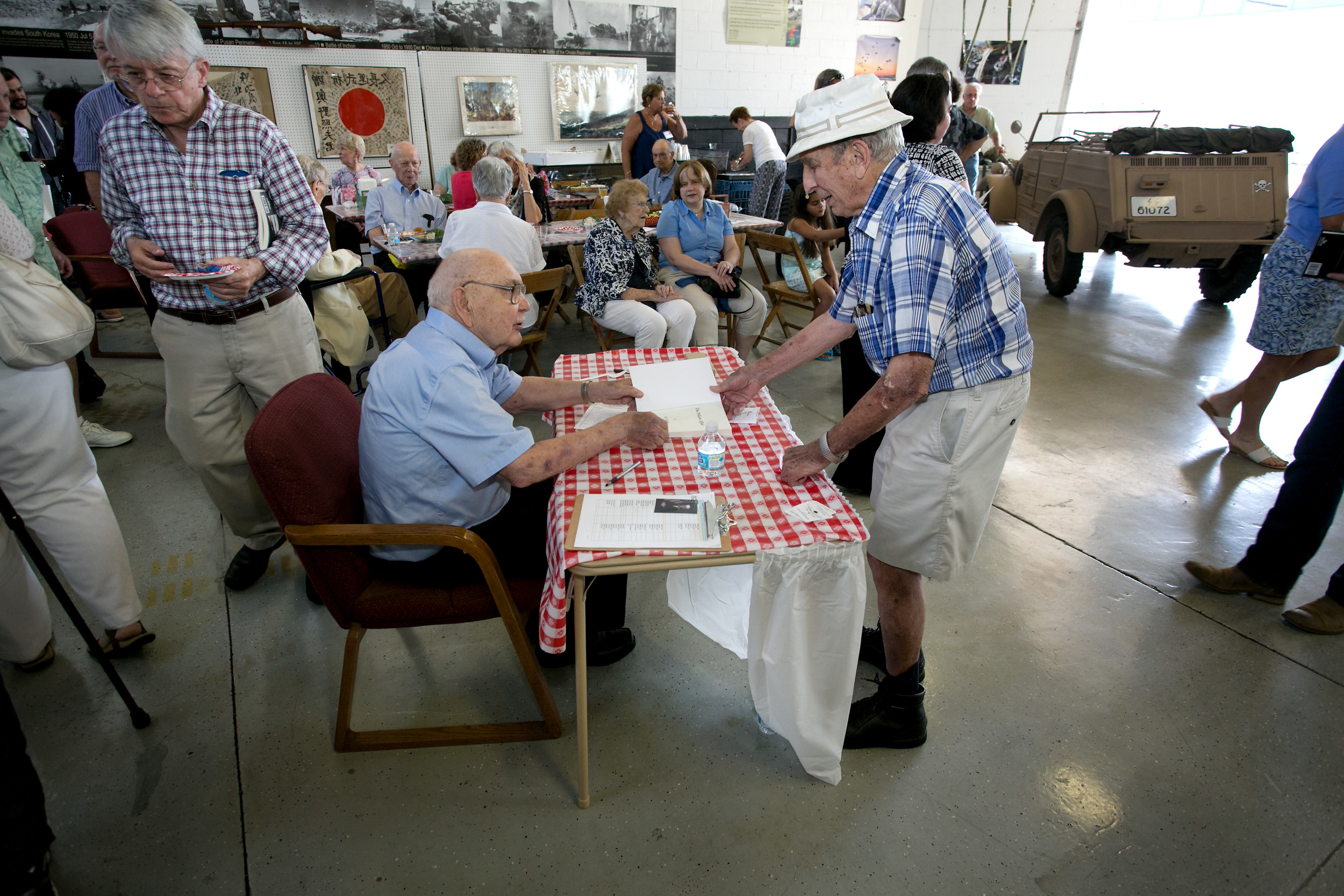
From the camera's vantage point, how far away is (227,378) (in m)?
2.38

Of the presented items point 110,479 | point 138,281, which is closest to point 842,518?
point 110,479

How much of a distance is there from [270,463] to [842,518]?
1307mm

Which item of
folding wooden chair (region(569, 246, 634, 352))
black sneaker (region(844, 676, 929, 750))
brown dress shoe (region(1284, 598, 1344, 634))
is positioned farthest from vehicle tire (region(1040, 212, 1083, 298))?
black sneaker (region(844, 676, 929, 750))

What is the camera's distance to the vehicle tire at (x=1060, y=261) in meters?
6.14

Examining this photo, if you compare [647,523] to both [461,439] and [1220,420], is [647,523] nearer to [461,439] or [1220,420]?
[461,439]

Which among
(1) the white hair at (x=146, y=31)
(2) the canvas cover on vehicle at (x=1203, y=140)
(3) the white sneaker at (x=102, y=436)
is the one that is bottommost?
(3) the white sneaker at (x=102, y=436)

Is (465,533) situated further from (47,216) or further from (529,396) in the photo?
(47,216)

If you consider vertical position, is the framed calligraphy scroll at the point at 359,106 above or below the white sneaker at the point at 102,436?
above

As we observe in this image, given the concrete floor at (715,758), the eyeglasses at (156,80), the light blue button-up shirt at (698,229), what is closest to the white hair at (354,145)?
the light blue button-up shirt at (698,229)

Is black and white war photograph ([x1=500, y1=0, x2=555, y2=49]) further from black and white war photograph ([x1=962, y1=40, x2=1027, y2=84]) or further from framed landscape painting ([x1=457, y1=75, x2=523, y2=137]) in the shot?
black and white war photograph ([x1=962, y1=40, x2=1027, y2=84])

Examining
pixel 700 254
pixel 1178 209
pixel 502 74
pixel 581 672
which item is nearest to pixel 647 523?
pixel 581 672

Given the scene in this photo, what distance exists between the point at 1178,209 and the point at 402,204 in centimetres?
600

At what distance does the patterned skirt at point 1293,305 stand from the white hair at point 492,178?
3812mm

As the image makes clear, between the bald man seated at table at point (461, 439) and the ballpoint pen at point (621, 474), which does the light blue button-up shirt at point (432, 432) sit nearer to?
the bald man seated at table at point (461, 439)
